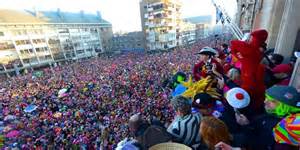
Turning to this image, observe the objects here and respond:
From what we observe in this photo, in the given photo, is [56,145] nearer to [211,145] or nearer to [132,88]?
[132,88]

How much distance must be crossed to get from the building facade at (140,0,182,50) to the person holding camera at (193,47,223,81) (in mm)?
38742

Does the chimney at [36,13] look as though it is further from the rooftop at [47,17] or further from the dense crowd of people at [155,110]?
the dense crowd of people at [155,110]

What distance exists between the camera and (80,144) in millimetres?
7906

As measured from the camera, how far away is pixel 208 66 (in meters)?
3.60

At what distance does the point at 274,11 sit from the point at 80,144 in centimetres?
1042

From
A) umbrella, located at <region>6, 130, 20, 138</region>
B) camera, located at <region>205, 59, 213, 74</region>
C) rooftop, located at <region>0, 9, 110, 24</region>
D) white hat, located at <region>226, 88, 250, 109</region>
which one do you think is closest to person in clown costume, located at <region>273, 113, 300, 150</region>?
white hat, located at <region>226, 88, 250, 109</region>

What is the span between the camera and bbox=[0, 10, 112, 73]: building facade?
1286 inches

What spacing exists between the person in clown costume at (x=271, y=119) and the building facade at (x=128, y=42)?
47305mm

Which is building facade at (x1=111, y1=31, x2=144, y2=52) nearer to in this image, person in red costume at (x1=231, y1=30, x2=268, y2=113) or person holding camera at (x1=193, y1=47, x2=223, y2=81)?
person holding camera at (x1=193, y1=47, x2=223, y2=81)

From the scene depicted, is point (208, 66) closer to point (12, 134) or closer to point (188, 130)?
point (188, 130)

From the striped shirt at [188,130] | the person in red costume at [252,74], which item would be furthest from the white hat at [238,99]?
the striped shirt at [188,130]

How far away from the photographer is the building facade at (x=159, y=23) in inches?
1614

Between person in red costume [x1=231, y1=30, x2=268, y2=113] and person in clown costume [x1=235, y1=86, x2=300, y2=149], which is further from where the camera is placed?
person in red costume [x1=231, y1=30, x2=268, y2=113]

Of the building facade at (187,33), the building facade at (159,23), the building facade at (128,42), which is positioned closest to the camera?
the building facade at (159,23)
